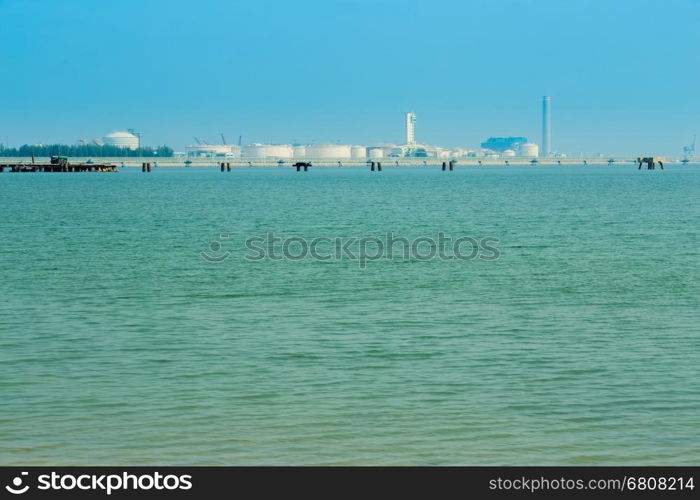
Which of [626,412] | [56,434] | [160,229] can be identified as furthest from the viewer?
[160,229]

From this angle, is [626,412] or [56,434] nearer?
[56,434]

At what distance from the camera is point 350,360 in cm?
1827

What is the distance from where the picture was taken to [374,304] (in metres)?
25.2

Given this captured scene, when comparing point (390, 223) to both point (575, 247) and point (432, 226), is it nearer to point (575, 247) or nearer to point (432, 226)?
point (432, 226)

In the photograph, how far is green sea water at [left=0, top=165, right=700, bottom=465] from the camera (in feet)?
44.4

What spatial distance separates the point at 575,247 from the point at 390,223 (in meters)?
18.6

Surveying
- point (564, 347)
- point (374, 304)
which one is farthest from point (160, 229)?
point (564, 347)

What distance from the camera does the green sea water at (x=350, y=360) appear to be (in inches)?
533
